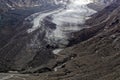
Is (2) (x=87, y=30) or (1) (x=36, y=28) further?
(1) (x=36, y=28)

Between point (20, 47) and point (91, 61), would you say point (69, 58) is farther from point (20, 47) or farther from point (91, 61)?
point (20, 47)

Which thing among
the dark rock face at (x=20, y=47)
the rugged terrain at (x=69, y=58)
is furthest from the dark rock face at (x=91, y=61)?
the dark rock face at (x=20, y=47)

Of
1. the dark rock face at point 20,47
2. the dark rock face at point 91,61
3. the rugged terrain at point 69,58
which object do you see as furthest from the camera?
the dark rock face at point 20,47

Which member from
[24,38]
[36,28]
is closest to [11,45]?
[24,38]

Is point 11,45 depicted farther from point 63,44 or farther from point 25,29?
point 25,29

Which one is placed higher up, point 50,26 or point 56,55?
point 56,55

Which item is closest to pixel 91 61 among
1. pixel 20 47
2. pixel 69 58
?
pixel 69 58

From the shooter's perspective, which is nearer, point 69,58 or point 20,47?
point 69,58

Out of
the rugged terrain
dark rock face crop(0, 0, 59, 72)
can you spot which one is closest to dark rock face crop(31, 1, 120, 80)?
the rugged terrain

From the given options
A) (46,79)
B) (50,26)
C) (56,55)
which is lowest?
(50,26)

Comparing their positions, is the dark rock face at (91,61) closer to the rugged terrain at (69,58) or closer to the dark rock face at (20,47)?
the rugged terrain at (69,58)

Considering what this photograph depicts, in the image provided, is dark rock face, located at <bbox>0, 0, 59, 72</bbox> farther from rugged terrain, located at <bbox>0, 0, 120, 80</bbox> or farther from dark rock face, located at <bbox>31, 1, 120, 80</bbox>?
dark rock face, located at <bbox>31, 1, 120, 80</bbox>
